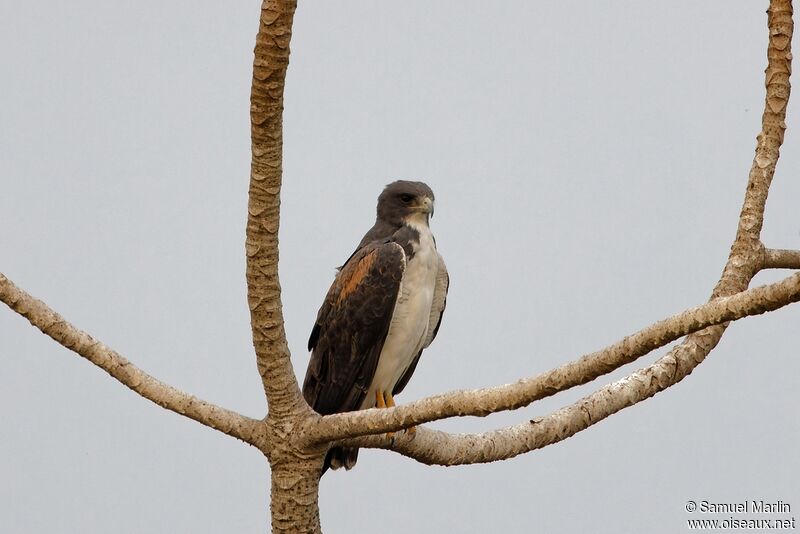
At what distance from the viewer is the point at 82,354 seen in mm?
6359

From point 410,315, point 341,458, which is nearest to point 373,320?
point 410,315

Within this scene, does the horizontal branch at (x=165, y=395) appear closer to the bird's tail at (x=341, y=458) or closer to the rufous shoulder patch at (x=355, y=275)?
the bird's tail at (x=341, y=458)

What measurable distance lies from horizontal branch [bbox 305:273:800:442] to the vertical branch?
68cm

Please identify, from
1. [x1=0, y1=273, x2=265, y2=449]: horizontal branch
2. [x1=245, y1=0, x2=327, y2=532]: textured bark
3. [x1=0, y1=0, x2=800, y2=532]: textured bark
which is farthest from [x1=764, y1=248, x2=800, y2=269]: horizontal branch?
[x1=0, y1=273, x2=265, y2=449]: horizontal branch

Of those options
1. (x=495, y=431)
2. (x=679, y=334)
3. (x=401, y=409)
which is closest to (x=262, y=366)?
(x=401, y=409)

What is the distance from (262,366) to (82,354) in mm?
1034

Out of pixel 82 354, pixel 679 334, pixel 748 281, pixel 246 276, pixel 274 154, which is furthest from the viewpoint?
pixel 748 281

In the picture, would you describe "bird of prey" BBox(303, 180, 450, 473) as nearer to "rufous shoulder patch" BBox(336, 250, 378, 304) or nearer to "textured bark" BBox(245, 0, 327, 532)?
"rufous shoulder patch" BBox(336, 250, 378, 304)

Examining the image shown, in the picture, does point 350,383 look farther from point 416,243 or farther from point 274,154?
point 274,154

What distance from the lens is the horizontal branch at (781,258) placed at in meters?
7.34

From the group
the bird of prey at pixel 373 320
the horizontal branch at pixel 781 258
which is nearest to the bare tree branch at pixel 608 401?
the horizontal branch at pixel 781 258

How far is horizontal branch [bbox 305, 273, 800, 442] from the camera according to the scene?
15.0 feet

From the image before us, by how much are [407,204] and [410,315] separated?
2.92ft

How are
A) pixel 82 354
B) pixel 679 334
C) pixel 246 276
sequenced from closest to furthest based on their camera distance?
pixel 679 334
pixel 246 276
pixel 82 354
